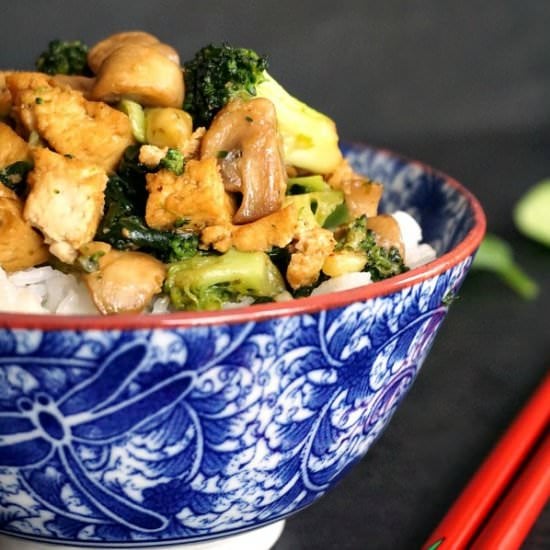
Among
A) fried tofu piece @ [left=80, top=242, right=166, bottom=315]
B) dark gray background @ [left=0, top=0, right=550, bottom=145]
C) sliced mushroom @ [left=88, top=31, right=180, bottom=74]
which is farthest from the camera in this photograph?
dark gray background @ [left=0, top=0, right=550, bottom=145]

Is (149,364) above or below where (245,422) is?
above

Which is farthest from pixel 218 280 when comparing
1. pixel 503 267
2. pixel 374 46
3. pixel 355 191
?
pixel 374 46

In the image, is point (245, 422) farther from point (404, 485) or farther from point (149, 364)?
point (404, 485)

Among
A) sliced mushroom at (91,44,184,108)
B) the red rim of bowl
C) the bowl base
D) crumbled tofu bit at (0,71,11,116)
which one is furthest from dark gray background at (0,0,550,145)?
the red rim of bowl

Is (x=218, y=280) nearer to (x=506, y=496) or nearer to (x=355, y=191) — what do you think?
(x=355, y=191)

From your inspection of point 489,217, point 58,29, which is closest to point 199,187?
point 489,217

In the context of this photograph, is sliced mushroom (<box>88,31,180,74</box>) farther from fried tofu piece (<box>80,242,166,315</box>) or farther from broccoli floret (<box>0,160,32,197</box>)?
fried tofu piece (<box>80,242,166,315</box>)

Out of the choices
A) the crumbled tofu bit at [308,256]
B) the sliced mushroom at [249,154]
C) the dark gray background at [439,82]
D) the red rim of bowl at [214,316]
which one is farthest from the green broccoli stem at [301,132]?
the dark gray background at [439,82]
